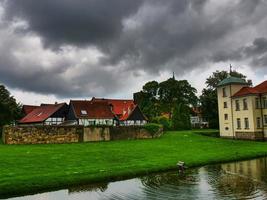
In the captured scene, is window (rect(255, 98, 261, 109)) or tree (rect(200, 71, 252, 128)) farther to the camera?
tree (rect(200, 71, 252, 128))

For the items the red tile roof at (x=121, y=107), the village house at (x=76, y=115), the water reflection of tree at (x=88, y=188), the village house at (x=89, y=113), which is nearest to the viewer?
the water reflection of tree at (x=88, y=188)

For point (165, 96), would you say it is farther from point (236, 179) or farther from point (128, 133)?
point (236, 179)

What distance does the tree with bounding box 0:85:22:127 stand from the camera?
5197cm

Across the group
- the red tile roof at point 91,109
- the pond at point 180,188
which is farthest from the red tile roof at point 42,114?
the pond at point 180,188

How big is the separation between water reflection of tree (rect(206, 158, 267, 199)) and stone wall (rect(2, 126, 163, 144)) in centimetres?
2264

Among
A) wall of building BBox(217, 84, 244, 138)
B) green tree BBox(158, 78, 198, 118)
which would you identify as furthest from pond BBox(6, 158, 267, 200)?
green tree BBox(158, 78, 198, 118)

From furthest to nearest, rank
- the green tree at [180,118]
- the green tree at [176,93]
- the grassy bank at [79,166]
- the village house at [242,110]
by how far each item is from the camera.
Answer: the green tree at [176,93] → the green tree at [180,118] → the village house at [242,110] → the grassy bank at [79,166]

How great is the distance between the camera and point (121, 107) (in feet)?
243

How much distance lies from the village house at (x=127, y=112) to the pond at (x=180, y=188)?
44714mm

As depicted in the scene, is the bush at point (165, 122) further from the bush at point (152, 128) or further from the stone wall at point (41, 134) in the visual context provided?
the stone wall at point (41, 134)

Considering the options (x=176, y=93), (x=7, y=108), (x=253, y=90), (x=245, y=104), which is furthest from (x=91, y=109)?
(x=253, y=90)

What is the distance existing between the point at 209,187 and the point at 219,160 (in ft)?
35.2

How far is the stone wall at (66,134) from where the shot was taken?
39.7 metres

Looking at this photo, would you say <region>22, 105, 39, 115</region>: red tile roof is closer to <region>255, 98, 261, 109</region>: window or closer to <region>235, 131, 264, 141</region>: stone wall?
<region>235, 131, 264, 141</region>: stone wall
